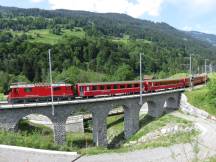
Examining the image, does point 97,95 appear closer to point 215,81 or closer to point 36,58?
point 215,81

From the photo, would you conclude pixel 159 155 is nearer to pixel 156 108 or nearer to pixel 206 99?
pixel 156 108

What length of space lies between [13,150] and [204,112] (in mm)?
34943

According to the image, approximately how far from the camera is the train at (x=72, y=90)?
40938 mm

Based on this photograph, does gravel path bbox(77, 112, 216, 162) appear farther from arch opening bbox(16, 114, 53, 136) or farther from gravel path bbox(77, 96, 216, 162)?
arch opening bbox(16, 114, 53, 136)

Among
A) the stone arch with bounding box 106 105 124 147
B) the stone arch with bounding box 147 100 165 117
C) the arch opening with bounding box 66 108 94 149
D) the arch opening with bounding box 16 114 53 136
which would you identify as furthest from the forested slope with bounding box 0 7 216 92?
the stone arch with bounding box 147 100 165 117

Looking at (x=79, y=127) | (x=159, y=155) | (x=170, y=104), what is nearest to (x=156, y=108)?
(x=170, y=104)

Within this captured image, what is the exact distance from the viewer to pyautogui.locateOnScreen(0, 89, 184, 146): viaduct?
3684 centimetres

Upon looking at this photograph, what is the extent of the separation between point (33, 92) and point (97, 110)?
8225 mm

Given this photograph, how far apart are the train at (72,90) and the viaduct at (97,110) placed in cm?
179

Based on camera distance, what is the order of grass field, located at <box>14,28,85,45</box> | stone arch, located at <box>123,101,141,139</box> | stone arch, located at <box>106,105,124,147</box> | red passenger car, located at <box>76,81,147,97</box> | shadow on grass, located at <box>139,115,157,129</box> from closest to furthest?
red passenger car, located at <box>76,81,147,97</box> < stone arch, located at <box>123,101,141,139</box> < stone arch, located at <box>106,105,124,147</box> < shadow on grass, located at <box>139,115,157,129</box> < grass field, located at <box>14,28,85,45</box>

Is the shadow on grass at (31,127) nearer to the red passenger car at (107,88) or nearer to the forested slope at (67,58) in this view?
the red passenger car at (107,88)

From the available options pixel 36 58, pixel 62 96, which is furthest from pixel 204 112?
pixel 36 58

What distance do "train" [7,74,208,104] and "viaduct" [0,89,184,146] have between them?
5.87ft

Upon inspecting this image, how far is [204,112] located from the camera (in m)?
50.1
